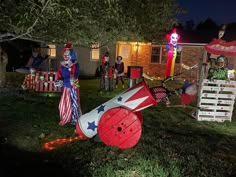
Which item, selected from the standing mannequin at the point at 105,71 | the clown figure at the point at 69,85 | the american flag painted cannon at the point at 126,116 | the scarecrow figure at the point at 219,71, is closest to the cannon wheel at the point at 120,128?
the american flag painted cannon at the point at 126,116

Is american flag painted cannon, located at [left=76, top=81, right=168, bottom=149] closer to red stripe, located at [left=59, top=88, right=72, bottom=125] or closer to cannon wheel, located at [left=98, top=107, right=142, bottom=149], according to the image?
cannon wheel, located at [left=98, top=107, right=142, bottom=149]

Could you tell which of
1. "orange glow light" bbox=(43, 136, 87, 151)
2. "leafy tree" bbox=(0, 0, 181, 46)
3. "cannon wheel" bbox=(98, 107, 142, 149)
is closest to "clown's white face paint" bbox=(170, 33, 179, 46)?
"leafy tree" bbox=(0, 0, 181, 46)

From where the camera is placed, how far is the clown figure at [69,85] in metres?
7.24

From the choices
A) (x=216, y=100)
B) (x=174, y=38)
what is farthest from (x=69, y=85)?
(x=174, y=38)

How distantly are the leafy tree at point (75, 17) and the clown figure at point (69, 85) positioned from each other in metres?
0.57

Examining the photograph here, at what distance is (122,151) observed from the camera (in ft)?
19.7

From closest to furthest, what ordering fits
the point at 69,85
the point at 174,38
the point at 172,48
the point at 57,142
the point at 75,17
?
the point at 75,17, the point at 57,142, the point at 69,85, the point at 174,38, the point at 172,48

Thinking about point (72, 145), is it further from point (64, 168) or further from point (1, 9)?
point (1, 9)

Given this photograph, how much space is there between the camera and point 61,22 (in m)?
6.07

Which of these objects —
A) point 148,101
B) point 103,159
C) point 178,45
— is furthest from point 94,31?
point 178,45

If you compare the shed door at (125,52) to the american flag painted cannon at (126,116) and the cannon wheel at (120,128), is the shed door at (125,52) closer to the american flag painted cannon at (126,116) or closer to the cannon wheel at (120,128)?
the american flag painted cannon at (126,116)

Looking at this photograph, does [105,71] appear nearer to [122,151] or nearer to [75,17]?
[75,17]

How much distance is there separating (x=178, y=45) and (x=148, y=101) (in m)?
15.4

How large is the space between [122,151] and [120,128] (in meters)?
0.55
